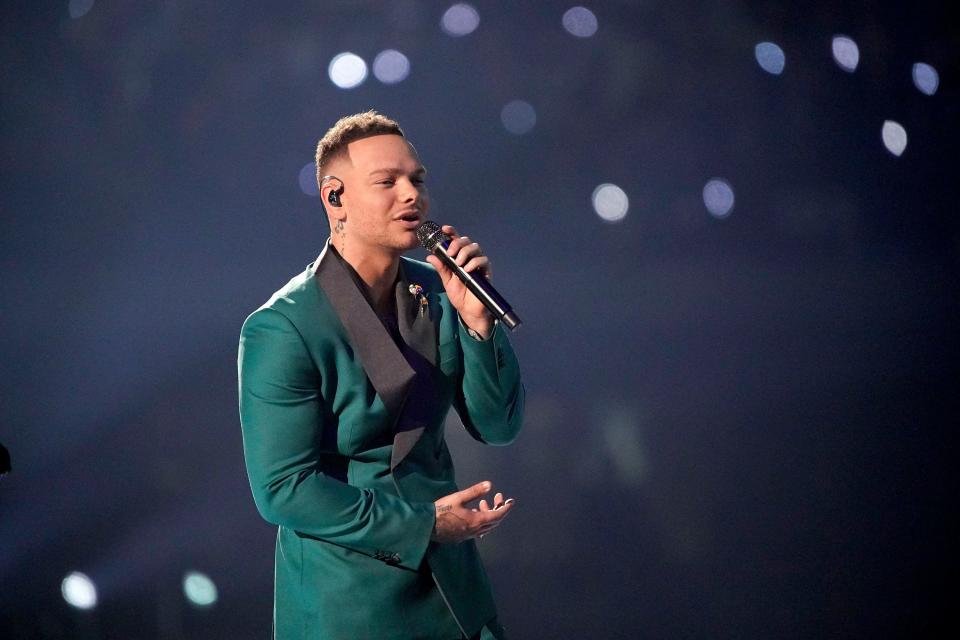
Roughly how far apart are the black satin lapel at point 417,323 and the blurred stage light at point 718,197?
1703mm

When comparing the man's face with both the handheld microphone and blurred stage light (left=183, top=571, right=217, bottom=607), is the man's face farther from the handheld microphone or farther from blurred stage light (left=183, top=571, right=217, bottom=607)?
blurred stage light (left=183, top=571, right=217, bottom=607)

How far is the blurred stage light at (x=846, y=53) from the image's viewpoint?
3119 mm

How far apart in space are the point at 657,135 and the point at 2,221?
78.0 inches

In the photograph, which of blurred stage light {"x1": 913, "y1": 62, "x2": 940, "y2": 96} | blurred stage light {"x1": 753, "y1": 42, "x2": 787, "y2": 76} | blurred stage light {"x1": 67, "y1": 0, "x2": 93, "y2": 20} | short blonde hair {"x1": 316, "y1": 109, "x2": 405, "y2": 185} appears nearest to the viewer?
short blonde hair {"x1": 316, "y1": 109, "x2": 405, "y2": 185}

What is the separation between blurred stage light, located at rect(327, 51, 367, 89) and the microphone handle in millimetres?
1471

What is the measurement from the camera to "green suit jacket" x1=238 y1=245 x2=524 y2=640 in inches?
52.8

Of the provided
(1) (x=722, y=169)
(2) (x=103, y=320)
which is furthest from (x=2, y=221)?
(1) (x=722, y=169)

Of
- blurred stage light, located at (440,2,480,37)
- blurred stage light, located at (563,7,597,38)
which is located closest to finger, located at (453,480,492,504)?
blurred stage light, located at (440,2,480,37)

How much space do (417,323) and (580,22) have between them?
1.75 meters

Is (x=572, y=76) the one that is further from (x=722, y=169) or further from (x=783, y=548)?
(x=783, y=548)

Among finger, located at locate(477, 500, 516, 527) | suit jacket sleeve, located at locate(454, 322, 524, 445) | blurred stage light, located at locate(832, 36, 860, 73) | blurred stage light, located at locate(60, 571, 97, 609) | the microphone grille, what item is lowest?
blurred stage light, located at locate(60, 571, 97, 609)

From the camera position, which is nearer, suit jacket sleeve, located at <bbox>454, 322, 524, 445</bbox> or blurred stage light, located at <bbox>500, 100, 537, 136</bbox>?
suit jacket sleeve, located at <bbox>454, 322, 524, 445</bbox>

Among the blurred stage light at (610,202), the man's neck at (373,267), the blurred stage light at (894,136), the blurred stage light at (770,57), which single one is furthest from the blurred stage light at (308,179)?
the blurred stage light at (894,136)

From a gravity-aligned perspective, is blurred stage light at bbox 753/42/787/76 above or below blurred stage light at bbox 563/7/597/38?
below
